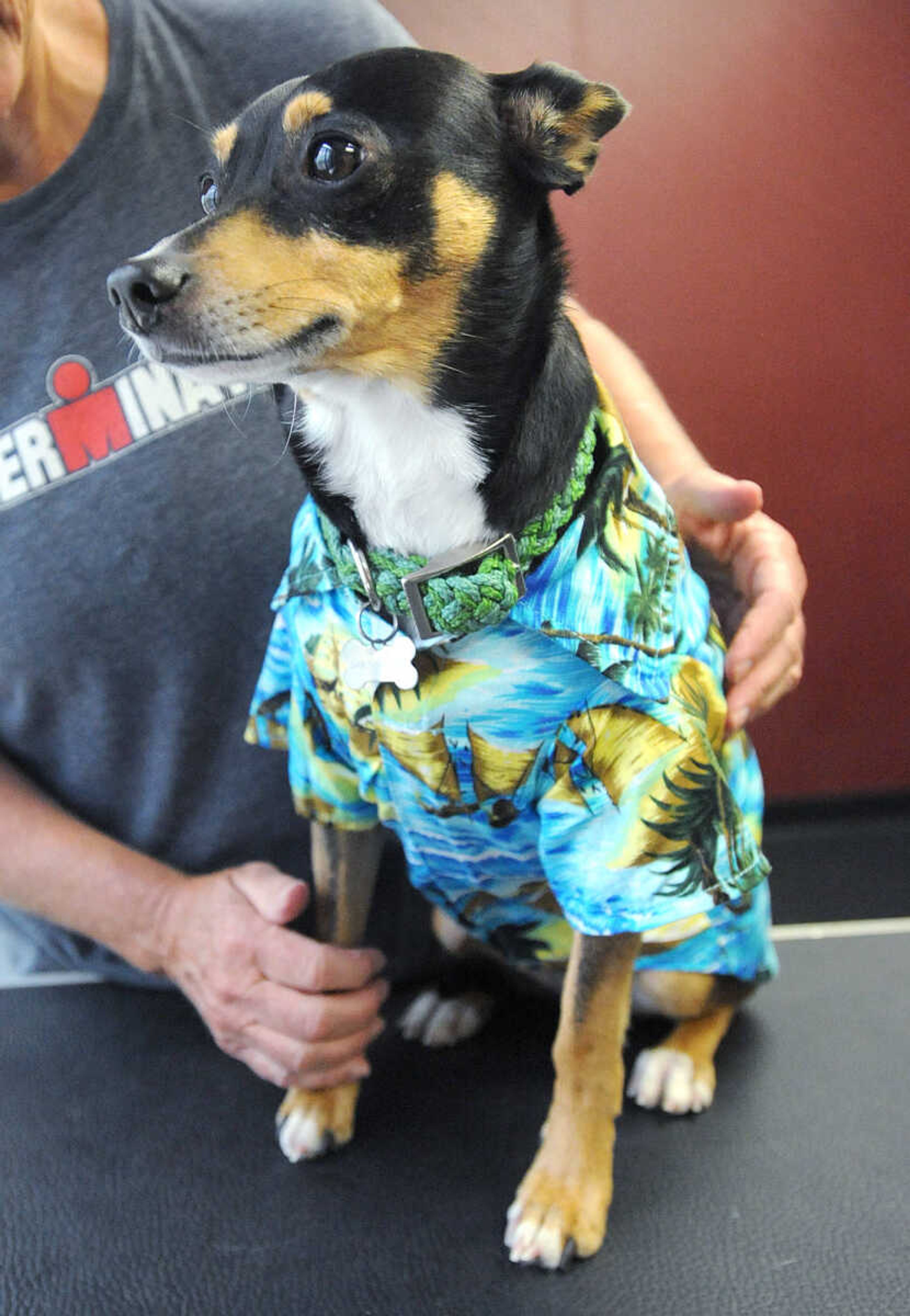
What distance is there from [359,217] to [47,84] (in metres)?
0.46

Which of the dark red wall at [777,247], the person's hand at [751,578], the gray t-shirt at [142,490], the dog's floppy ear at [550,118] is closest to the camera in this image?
the dog's floppy ear at [550,118]

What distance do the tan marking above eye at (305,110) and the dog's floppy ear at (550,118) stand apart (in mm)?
125

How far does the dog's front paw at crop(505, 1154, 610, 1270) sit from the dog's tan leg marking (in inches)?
5.5

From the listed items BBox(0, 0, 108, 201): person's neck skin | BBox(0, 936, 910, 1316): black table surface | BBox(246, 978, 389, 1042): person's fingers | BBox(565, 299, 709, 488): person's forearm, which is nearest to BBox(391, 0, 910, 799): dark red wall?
BBox(565, 299, 709, 488): person's forearm

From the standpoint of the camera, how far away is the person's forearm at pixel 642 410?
1.08 metres

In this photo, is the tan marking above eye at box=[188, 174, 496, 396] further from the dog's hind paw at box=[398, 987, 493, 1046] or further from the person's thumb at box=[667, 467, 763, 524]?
the dog's hind paw at box=[398, 987, 493, 1046]

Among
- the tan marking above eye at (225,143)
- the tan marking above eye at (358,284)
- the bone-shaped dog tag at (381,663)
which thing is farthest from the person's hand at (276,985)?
the tan marking above eye at (225,143)

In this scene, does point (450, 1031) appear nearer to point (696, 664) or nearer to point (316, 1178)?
point (316, 1178)

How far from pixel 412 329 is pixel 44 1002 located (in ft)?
2.57

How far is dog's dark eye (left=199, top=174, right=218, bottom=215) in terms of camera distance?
2.75 feet

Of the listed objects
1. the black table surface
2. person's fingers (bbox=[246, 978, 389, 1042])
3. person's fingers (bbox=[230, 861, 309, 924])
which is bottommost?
the black table surface

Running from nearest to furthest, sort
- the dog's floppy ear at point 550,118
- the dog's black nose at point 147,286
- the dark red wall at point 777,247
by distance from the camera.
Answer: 1. the dog's black nose at point 147,286
2. the dog's floppy ear at point 550,118
3. the dark red wall at point 777,247

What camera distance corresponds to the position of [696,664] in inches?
33.3

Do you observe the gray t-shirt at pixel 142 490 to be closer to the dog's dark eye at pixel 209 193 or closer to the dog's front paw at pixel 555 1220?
the dog's dark eye at pixel 209 193
